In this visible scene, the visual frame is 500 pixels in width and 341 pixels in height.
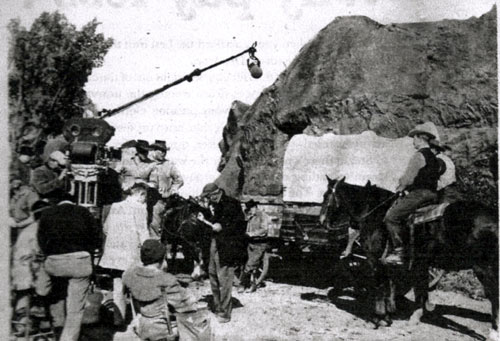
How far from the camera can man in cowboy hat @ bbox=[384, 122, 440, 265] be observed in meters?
5.71

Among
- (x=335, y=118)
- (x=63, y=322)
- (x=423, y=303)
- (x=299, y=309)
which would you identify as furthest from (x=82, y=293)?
(x=335, y=118)

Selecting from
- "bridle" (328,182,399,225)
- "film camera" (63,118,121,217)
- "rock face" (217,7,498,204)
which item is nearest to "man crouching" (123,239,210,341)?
"film camera" (63,118,121,217)

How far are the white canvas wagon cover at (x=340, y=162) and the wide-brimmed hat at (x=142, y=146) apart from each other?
2837 mm

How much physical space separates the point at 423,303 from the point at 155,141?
461 cm

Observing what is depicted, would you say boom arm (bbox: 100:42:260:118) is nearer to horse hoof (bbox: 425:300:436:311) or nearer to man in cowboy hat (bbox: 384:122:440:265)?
man in cowboy hat (bbox: 384:122:440:265)

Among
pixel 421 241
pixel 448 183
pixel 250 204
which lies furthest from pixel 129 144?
pixel 448 183

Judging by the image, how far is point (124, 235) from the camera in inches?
205

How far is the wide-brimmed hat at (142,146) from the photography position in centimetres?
736

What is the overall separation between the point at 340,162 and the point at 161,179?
3.34 metres

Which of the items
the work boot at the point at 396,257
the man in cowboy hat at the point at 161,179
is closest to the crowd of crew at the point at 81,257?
the work boot at the point at 396,257

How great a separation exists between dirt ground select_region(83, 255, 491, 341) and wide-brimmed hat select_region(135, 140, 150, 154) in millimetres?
2327

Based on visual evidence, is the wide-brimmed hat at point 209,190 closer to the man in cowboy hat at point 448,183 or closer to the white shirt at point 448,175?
the man in cowboy hat at point 448,183

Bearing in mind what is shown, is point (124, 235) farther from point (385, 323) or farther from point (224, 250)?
point (385, 323)

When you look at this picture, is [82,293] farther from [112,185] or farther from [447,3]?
[447,3]
